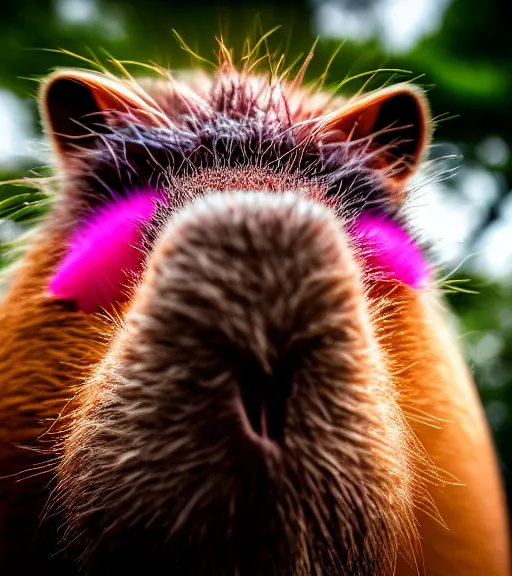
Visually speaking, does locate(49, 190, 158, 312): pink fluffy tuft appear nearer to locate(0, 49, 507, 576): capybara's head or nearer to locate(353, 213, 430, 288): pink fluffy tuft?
locate(0, 49, 507, 576): capybara's head

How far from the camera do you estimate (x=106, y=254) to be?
1.63 feet

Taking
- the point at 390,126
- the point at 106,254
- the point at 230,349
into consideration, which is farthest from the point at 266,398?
the point at 390,126

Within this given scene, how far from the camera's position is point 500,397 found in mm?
1893

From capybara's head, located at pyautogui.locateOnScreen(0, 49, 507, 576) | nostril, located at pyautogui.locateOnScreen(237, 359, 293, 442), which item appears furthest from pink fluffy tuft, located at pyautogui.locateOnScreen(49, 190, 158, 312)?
nostril, located at pyautogui.locateOnScreen(237, 359, 293, 442)

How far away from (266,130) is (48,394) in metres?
0.29

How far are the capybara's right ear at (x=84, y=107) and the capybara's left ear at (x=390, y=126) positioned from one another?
0.53 ft

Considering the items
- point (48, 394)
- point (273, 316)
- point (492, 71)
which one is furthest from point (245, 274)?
point (492, 71)

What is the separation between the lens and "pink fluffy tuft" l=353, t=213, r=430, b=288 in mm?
514

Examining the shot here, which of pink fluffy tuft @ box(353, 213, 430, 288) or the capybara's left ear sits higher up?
the capybara's left ear

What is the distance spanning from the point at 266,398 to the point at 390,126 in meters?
0.32

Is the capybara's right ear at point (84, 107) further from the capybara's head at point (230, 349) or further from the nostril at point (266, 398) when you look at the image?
the nostril at point (266, 398)

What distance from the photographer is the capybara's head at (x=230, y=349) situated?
1.24 ft

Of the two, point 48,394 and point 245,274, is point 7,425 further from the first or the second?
point 245,274

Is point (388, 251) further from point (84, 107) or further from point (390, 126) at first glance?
point (84, 107)
